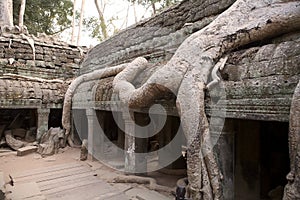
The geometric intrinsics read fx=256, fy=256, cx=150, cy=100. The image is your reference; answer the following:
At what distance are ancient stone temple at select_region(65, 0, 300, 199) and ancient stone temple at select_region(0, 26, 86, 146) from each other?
86cm

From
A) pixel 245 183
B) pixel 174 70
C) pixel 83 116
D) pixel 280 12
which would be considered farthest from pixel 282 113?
pixel 83 116

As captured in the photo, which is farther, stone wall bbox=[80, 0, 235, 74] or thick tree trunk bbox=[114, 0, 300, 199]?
stone wall bbox=[80, 0, 235, 74]

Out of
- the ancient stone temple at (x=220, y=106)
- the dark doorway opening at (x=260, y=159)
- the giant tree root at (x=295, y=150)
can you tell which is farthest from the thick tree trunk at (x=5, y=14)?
the giant tree root at (x=295, y=150)

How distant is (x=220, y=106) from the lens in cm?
280

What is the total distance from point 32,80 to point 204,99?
6790mm

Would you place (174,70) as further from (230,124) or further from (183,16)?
(183,16)

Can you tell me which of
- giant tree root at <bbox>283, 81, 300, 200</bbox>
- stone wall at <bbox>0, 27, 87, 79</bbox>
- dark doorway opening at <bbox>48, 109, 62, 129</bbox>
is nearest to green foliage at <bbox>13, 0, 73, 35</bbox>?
stone wall at <bbox>0, 27, 87, 79</bbox>

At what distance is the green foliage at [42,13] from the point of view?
13.8 meters

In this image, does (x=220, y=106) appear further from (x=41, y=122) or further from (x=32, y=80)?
(x=32, y=80)

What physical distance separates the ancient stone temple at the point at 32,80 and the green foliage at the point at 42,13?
4.45m

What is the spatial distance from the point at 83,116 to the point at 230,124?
6.22 meters

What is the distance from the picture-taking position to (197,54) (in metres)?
3.05

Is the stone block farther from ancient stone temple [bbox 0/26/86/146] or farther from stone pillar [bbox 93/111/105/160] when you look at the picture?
stone pillar [bbox 93/111/105/160]

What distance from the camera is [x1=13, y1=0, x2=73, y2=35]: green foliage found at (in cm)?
1377
